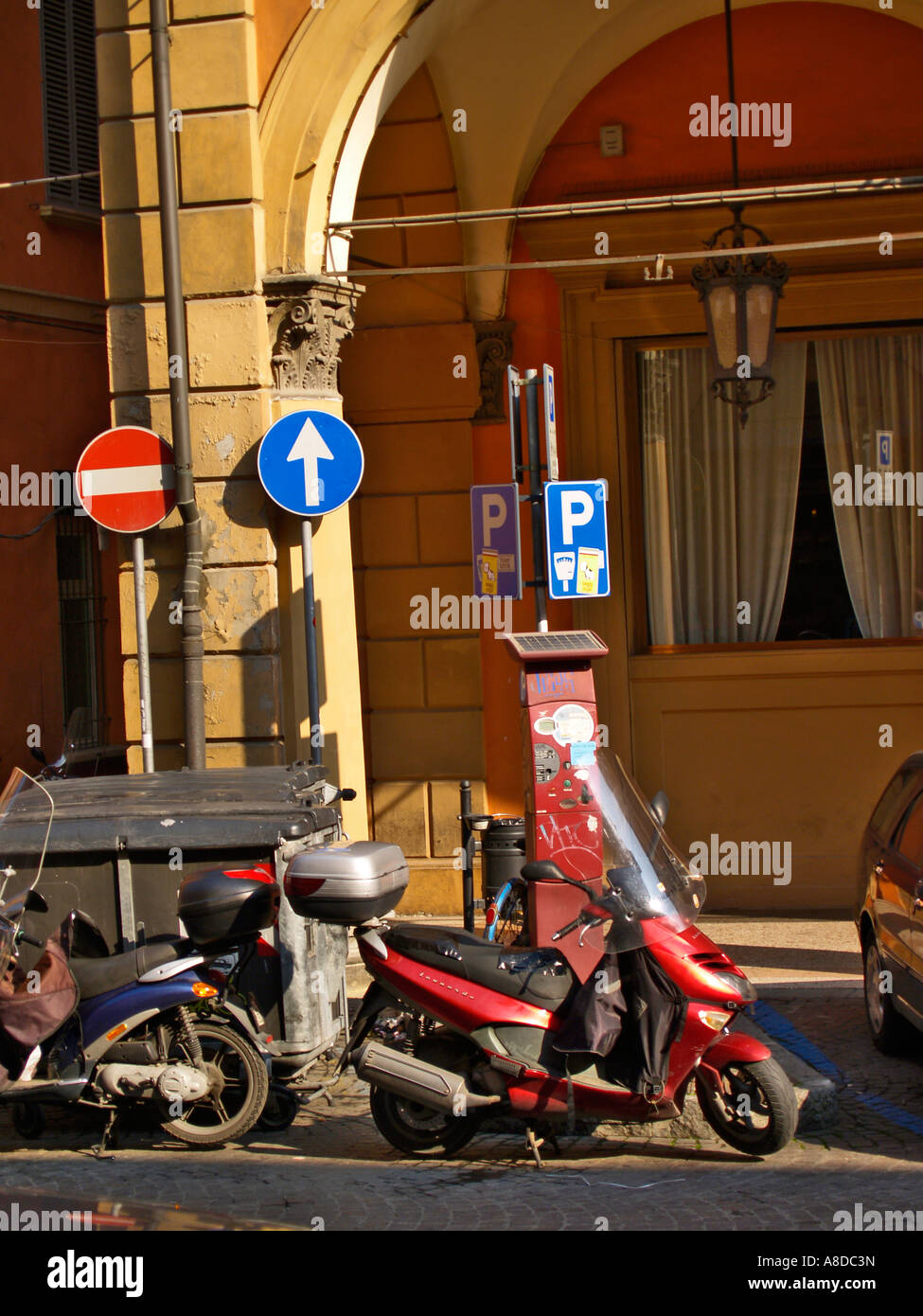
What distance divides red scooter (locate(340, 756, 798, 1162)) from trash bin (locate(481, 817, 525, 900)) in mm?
3272

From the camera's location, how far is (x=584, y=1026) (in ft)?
17.0

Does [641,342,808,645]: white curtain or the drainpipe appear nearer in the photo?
the drainpipe

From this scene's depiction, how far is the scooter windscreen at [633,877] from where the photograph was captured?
17.1ft

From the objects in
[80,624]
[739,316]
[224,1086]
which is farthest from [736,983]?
[80,624]

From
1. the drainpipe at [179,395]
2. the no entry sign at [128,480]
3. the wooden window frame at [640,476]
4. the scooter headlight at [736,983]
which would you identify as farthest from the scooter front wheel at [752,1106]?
the wooden window frame at [640,476]

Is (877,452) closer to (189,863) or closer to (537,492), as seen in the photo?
(537,492)

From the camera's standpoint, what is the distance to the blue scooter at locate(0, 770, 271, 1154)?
5516 millimetres

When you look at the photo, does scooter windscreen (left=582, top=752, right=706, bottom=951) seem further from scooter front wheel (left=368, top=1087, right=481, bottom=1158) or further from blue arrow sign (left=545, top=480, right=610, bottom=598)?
blue arrow sign (left=545, top=480, right=610, bottom=598)

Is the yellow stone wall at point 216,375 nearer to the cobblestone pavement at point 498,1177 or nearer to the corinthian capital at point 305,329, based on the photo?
the corinthian capital at point 305,329

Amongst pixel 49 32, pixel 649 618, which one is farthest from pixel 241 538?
pixel 49 32

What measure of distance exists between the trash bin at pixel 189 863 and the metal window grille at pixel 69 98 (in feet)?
29.6

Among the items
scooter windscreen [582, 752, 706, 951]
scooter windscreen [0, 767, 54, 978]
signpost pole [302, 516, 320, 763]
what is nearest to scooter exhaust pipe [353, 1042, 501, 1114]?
scooter windscreen [582, 752, 706, 951]

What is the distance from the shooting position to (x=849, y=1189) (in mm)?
4957

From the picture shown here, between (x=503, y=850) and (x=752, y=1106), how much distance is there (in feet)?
12.3
